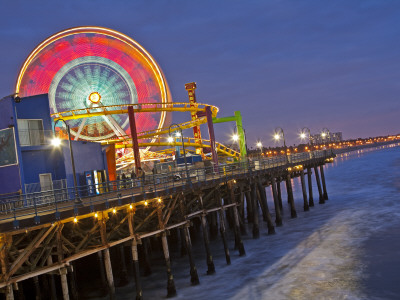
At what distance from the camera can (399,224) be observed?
31531 millimetres

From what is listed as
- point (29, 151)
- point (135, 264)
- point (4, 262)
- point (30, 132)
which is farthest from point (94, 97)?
point (4, 262)

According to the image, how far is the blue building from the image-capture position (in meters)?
22.1

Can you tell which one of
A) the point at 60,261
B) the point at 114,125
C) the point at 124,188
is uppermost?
the point at 114,125

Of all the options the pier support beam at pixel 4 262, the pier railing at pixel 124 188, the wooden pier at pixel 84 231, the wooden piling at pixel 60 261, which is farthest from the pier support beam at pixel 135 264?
the pier support beam at pixel 4 262

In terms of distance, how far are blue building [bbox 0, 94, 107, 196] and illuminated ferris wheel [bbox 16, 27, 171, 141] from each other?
15.6 metres

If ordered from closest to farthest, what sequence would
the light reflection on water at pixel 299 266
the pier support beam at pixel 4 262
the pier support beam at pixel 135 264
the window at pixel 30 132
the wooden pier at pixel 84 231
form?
the pier support beam at pixel 4 262, the wooden pier at pixel 84 231, the pier support beam at pixel 135 264, the light reflection on water at pixel 299 266, the window at pixel 30 132

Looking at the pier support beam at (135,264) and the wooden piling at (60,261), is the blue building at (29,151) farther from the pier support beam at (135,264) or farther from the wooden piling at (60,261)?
the wooden piling at (60,261)

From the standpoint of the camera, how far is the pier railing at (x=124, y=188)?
53.6 ft

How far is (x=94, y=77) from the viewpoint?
146 feet

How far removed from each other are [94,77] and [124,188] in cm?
2557

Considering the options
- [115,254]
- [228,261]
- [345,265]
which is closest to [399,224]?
[345,265]

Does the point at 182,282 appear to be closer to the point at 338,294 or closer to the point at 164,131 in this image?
the point at 338,294

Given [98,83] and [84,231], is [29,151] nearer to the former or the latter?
[84,231]

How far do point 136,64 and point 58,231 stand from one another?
110 ft
